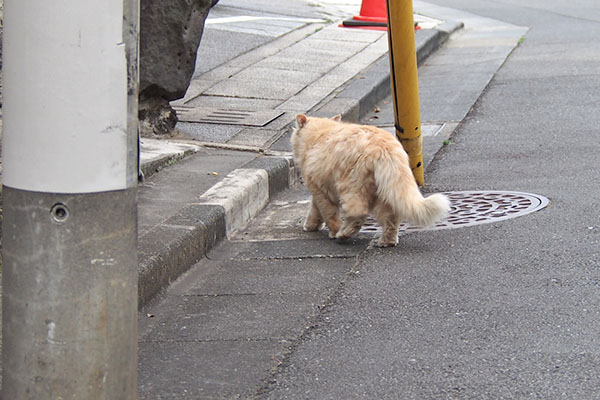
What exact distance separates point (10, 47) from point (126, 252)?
0.67 meters

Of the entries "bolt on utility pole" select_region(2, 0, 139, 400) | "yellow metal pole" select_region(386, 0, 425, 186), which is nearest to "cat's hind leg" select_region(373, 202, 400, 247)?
"yellow metal pole" select_region(386, 0, 425, 186)

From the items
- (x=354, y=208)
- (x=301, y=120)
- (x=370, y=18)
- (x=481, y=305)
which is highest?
(x=370, y=18)

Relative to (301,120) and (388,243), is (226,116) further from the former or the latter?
(388,243)

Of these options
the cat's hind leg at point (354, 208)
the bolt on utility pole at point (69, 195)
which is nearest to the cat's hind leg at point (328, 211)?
the cat's hind leg at point (354, 208)

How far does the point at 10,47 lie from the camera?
2604 mm

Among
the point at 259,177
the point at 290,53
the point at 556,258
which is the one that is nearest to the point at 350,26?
the point at 290,53

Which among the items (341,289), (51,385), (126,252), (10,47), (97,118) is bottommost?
(341,289)

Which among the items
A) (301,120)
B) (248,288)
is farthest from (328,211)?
(248,288)

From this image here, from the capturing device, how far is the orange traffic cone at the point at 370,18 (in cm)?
1391

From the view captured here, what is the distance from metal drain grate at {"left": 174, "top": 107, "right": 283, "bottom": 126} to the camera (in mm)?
8188

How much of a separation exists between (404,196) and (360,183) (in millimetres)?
290

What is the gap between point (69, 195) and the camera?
2.62 metres

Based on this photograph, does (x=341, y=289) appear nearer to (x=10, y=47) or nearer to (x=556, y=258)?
(x=556, y=258)

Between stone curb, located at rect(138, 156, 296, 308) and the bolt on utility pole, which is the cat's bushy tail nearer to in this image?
stone curb, located at rect(138, 156, 296, 308)
